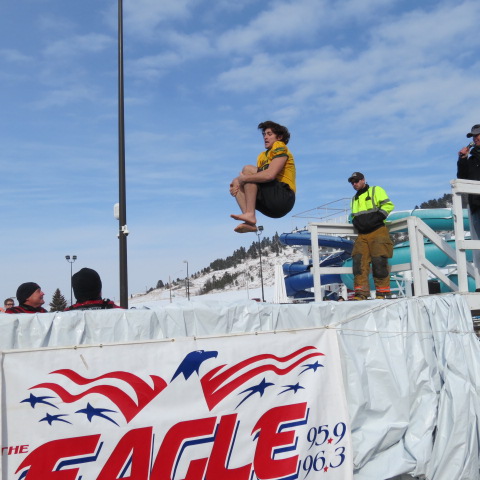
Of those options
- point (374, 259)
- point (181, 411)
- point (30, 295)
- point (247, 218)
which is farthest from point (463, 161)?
point (30, 295)

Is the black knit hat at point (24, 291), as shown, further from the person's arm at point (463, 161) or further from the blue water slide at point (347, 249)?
the blue water slide at point (347, 249)

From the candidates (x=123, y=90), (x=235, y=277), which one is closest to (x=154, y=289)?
(x=235, y=277)

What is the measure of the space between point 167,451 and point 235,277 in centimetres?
10493

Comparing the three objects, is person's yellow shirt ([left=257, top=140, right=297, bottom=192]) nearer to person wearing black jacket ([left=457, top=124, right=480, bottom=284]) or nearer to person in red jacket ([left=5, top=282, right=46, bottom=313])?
person in red jacket ([left=5, top=282, right=46, bottom=313])

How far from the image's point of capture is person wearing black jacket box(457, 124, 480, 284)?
21.3ft

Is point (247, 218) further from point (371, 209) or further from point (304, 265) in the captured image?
point (304, 265)

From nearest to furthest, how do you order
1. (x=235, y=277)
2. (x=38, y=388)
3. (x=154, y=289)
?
1. (x=38, y=388)
2. (x=235, y=277)
3. (x=154, y=289)

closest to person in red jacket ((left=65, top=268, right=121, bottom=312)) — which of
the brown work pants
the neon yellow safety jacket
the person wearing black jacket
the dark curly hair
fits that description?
the dark curly hair

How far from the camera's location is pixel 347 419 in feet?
13.0

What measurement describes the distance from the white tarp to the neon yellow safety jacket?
197cm

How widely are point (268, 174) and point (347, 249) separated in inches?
632

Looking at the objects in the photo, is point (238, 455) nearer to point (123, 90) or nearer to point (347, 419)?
point (347, 419)

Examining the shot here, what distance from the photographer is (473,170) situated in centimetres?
650

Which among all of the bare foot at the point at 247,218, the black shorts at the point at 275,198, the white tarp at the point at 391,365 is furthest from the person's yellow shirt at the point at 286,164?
the white tarp at the point at 391,365
